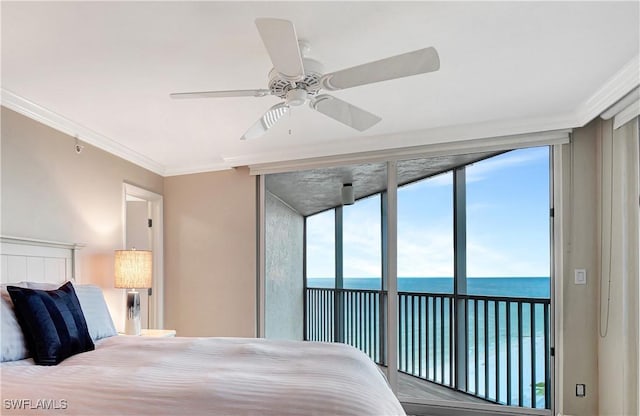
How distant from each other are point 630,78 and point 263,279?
10.7ft

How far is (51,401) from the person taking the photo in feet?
4.93

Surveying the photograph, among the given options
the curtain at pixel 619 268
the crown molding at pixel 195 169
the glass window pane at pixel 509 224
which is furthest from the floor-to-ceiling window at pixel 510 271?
the crown molding at pixel 195 169

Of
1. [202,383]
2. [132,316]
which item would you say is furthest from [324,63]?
[132,316]

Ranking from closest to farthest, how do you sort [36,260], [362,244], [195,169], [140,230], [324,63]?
[324,63] < [36,260] < [362,244] < [195,169] < [140,230]

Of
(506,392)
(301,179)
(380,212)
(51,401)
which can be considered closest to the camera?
(51,401)

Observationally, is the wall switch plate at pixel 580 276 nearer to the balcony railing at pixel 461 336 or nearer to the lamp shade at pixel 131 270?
the balcony railing at pixel 461 336

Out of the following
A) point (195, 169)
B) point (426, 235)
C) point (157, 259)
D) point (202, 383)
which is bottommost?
point (202, 383)

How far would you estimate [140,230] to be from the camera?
189 inches

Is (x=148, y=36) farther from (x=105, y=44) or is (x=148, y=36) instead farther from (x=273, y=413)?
(x=273, y=413)

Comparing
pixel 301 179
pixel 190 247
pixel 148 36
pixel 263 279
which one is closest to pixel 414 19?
pixel 148 36

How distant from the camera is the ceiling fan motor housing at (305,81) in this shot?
1962 mm

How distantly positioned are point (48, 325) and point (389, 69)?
2037mm

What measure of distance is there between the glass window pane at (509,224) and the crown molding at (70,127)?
3.05 meters

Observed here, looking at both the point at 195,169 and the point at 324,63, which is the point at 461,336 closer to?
the point at 324,63
